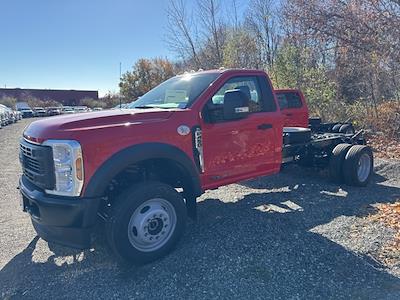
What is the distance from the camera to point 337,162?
6895 mm

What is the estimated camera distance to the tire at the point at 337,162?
22.6 feet

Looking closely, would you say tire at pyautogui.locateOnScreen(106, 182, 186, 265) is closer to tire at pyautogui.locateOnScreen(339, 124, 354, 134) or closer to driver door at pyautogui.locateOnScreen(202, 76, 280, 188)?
driver door at pyautogui.locateOnScreen(202, 76, 280, 188)

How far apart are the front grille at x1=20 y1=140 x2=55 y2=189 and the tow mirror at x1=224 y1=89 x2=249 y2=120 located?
2.12 metres

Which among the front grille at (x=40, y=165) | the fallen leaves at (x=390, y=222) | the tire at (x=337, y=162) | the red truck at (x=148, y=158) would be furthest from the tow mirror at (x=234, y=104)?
the tire at (x=337, y=162)

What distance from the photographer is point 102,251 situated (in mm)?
4289

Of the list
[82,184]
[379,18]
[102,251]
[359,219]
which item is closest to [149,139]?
[82,184]

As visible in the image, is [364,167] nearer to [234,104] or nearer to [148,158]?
[234,104]

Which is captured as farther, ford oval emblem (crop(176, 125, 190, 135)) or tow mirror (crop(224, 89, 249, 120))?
tow mirror (crop(224, 89, 249, 120))

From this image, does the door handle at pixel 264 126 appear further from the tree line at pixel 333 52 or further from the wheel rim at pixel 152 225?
the tree line at pixel 333 52

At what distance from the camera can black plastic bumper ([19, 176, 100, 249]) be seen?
347 cm

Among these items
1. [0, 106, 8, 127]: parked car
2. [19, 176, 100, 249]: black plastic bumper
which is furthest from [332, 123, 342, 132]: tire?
[0, 106, 8, 127]: parked car

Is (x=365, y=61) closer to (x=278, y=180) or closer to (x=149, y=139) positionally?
(x=278, y=180)

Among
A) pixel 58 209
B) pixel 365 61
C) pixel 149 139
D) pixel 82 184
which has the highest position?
pixel 365 61

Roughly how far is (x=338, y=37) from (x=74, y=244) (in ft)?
41.4
